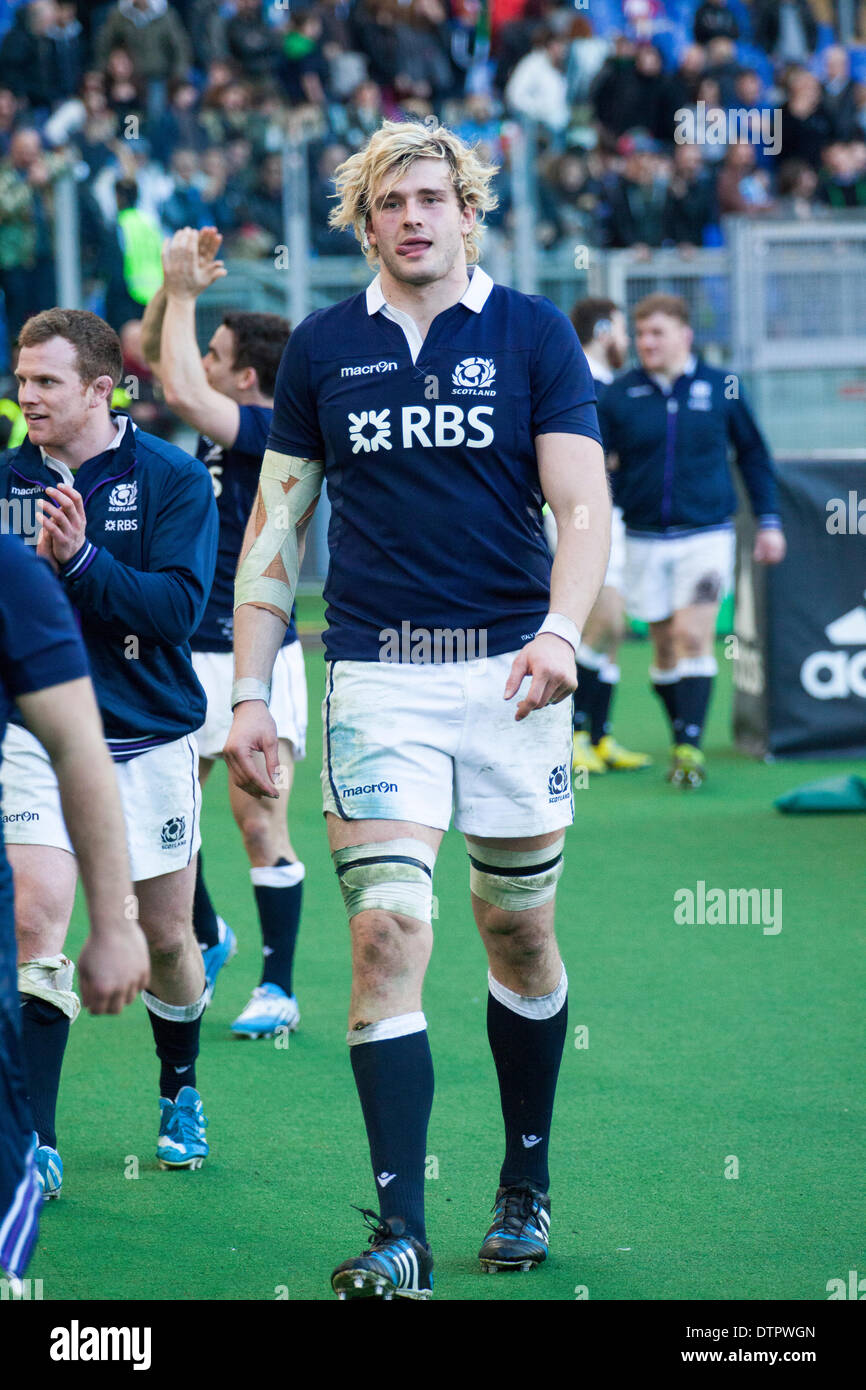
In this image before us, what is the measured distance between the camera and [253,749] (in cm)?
376

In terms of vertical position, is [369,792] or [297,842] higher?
[297,842]

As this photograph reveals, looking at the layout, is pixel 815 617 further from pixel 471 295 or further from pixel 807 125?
pixel 807 125

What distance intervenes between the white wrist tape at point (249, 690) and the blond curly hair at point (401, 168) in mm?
986

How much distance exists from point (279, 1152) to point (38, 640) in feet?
8.01

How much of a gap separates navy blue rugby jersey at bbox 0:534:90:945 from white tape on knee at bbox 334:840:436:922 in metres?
1.07

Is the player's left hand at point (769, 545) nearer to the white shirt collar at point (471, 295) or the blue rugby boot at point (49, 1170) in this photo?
the white shirt collar at point (471, 295)

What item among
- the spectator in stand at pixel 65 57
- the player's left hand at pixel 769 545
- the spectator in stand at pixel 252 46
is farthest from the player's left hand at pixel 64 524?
the spectator in stand at pixel 252 46

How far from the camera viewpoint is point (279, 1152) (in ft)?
15.4

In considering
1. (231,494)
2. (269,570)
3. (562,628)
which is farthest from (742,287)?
(562,628)

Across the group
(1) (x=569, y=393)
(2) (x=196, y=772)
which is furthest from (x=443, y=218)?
(2) (x=196, y=772)

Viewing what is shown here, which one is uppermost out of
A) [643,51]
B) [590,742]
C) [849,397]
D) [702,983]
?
[643,51]

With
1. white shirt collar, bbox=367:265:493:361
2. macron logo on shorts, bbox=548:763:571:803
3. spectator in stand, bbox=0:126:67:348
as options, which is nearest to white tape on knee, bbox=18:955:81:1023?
macron logo on shorts, bbox=548:763:571:803

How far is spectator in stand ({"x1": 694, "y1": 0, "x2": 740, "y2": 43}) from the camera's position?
19906 mm
